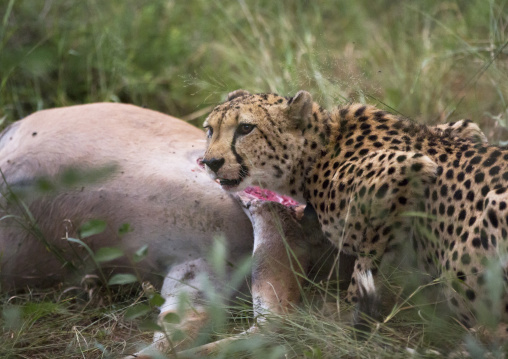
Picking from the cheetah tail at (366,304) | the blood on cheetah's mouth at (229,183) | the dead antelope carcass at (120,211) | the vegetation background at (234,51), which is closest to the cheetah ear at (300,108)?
the blood on cheetah's mouth at (229,183)

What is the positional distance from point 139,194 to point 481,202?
54.4 inches

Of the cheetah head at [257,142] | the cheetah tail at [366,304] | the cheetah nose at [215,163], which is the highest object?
the cheetah head at [257,142]

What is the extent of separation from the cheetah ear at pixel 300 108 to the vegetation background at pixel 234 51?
0.96m

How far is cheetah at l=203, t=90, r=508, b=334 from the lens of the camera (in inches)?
86.7

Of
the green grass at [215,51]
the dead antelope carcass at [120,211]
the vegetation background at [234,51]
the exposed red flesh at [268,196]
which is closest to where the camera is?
the dead antelope carcass at [120,211]

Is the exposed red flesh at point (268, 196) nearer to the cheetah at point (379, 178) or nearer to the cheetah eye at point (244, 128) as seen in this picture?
the cheetah at point (379, 178)

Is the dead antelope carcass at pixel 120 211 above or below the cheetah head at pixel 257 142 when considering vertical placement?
below

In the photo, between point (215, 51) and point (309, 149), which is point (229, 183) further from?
point (215, 51)

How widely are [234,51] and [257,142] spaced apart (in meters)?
2.59

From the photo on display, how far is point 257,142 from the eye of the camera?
2695 mm

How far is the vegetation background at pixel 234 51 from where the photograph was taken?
14.2 ft

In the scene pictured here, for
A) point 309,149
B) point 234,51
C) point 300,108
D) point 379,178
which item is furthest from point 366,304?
point 234,51

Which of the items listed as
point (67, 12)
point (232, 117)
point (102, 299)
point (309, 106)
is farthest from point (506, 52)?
point (67, 12)

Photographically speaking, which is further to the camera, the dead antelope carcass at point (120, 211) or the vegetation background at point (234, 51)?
the vegetation background at point (234, 51)
